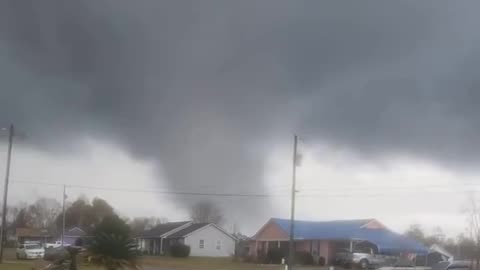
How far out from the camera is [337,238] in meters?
61.3

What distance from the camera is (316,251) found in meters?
65.0

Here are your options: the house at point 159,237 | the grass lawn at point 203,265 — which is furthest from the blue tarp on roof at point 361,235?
the house at point 159,237

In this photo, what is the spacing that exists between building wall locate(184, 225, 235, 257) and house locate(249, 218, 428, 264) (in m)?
10.8

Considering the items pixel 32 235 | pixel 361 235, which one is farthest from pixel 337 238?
pixel 32 235

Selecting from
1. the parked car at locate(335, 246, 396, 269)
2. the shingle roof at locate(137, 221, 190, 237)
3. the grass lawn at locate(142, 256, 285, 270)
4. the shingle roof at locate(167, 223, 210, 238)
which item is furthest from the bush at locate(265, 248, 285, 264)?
the shingle roof at locate(137, 221, 190, 237)

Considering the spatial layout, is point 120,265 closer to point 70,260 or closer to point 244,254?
point 70,260

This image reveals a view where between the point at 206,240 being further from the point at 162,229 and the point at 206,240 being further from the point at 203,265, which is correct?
the point at 203,265

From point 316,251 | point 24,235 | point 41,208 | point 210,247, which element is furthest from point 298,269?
point 41,208

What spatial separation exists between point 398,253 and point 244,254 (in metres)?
20.1

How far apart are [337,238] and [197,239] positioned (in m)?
24.8

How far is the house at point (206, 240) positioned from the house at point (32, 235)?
34763mm

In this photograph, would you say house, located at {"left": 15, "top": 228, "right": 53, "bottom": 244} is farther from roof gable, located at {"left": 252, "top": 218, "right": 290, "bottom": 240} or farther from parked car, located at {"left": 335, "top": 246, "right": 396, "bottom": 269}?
parked car, located at {"left": 335, "top": 246, "right": 396, "bottom": 269}

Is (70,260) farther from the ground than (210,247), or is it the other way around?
(70,260)

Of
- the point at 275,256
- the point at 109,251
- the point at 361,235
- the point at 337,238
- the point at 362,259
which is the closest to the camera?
the point at 109,251
